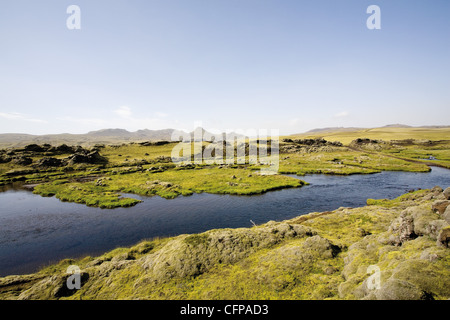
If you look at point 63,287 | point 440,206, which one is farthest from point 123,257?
point 440,206

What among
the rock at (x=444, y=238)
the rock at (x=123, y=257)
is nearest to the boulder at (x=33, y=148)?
the rock at (x=123, y=257)

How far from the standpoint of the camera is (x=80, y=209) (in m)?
38.2

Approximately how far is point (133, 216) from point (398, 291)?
116ft

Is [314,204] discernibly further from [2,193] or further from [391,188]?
[2,193]

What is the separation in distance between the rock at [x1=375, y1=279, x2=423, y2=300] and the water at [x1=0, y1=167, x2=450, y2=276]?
911 inches

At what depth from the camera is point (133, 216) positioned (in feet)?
112

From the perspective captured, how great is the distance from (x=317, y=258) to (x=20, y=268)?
2914 cm

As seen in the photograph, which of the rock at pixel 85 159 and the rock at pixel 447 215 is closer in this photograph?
the rock at pixel 447 215

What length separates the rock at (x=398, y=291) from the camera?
702 cm

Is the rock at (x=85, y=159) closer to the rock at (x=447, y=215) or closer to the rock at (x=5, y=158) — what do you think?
the rock at (x=5, y=158)

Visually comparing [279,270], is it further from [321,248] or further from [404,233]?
[404,233]

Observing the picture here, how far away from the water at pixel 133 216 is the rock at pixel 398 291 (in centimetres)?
2313

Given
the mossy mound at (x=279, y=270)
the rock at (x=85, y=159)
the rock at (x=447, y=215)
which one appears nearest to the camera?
the mossy mound at (x=279, y=270)
